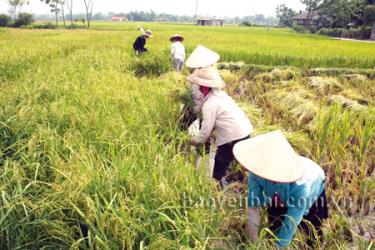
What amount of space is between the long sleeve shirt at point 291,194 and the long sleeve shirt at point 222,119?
79 cm

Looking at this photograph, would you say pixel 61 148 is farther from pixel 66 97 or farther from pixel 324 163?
pixel 324 163

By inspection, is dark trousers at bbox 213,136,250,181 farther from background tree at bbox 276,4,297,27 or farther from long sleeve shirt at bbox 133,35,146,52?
background tree at bbox 276,4,297,27

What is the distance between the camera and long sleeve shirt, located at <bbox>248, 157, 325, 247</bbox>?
1.67m

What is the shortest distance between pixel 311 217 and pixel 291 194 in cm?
40

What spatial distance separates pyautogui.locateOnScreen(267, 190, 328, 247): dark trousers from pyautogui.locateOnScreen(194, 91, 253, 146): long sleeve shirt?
2.42 feet

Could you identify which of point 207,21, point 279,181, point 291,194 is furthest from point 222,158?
point 207,21

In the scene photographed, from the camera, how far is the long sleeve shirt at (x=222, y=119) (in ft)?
8.10

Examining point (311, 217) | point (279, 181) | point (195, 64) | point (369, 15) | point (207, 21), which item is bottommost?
point (311, 217)

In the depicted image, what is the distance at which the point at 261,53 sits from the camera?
888 centimetres

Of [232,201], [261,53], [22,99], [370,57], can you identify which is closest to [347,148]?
[232,201]

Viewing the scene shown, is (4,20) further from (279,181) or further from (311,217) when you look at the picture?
(279,181)

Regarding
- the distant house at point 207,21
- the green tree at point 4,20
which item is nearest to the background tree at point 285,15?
the distant house at point 207,21

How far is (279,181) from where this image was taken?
5.06ft

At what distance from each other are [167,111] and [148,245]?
6.84ft
